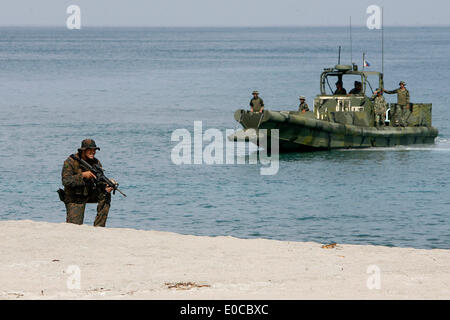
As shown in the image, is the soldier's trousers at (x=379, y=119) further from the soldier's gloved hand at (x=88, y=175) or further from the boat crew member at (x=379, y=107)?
the soldier's gloved hand at (x=88, y=175)

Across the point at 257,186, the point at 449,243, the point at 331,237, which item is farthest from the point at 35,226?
the point at 257,186

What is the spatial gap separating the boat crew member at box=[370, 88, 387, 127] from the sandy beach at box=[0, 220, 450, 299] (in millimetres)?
13410

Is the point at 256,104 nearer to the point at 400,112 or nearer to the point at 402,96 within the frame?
the point at 402,96

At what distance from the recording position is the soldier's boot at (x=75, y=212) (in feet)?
37.5

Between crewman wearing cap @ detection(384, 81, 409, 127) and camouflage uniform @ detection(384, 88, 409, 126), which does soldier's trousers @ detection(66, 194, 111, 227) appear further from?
camouflage uniform @ detection(384, 88, 409, 126)

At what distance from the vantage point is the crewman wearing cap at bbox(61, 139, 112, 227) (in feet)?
35.6

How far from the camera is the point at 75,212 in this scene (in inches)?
452

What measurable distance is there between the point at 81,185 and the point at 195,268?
247cm

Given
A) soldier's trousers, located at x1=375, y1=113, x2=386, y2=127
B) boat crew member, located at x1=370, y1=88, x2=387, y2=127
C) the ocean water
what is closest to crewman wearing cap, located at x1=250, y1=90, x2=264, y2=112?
the ocean water

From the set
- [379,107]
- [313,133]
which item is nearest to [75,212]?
[313,133]

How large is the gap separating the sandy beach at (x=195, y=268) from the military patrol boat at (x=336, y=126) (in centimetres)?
1171

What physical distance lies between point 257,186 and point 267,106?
1076 inches

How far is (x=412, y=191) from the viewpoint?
19.5 m

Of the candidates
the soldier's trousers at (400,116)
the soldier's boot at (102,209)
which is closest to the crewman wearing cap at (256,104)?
the soldier's trousers at (400,116)
